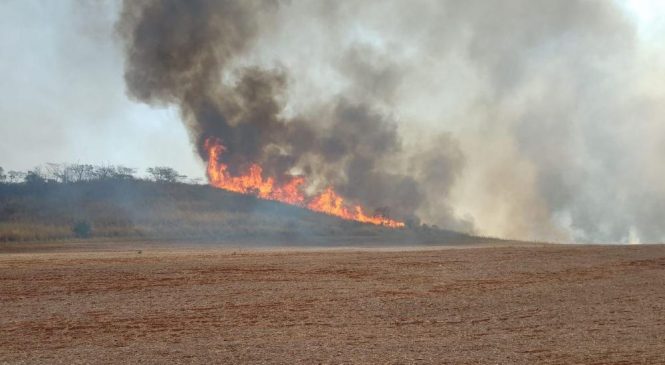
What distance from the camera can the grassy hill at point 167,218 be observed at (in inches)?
2443

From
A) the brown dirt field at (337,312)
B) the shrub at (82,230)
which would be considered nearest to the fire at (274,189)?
the shrub at (82,230)

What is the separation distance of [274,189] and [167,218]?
12.8 m

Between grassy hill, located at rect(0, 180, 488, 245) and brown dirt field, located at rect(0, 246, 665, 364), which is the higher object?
grassy hill, located at rect(0, 180, 488, 245)

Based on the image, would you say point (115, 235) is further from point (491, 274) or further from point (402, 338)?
point (402, 338)

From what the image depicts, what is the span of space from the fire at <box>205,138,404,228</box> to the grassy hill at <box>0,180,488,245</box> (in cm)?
148

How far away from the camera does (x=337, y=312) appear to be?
66.2 feet

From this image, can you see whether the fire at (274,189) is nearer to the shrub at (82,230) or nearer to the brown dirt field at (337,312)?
the shrub at (82,230)

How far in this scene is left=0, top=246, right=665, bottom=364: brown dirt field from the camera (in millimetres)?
14859

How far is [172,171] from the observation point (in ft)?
307

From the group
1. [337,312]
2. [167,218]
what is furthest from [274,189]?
[337,312]

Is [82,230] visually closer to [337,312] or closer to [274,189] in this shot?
[274,189]

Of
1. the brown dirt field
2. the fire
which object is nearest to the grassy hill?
the fire

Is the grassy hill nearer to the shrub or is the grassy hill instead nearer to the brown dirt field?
the shrub

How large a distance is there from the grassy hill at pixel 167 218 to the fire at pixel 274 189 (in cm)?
148
